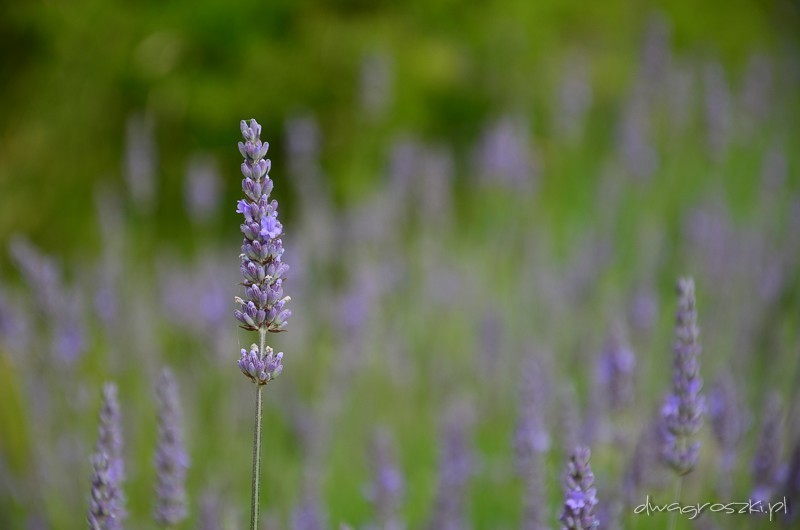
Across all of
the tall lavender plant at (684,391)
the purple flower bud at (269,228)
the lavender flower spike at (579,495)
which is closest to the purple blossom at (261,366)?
the purple flower bud at (269,228)

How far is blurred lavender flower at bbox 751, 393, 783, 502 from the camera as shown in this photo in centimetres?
143

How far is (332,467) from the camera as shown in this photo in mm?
2682

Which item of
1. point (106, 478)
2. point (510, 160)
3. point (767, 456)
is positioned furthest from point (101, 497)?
point (510, 160)

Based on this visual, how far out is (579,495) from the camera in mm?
1014

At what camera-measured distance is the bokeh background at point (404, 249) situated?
2.17 meters

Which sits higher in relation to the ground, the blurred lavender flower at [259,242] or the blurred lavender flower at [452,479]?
the blurred lavender flower at [259,242]

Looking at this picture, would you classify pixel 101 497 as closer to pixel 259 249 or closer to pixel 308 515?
pixel 259 249

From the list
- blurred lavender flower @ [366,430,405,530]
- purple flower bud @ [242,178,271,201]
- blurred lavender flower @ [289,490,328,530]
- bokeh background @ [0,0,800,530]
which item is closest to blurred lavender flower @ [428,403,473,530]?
bokeh background @ [0,0,800,530]

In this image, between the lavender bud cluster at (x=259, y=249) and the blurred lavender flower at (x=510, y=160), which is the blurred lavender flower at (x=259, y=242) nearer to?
the lavender bud cluster at (x=259, y=249)

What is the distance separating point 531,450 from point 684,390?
0.43 metres

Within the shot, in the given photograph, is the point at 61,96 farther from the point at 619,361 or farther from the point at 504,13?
the point at 619,361

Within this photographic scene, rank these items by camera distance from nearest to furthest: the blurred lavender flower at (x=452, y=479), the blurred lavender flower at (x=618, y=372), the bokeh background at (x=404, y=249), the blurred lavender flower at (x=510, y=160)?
1. the blurred lavender flower at (x=618, y=372)
2. the blurred lavender flower at (x=452, y=479)
3. the bokeh background at (x=404, y=249)
4. the blurred lavender flower at (x=510, y=160)

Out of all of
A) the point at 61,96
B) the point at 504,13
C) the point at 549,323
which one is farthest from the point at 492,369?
the point at 61,96

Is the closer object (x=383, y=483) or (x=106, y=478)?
(x=106, y=478)
